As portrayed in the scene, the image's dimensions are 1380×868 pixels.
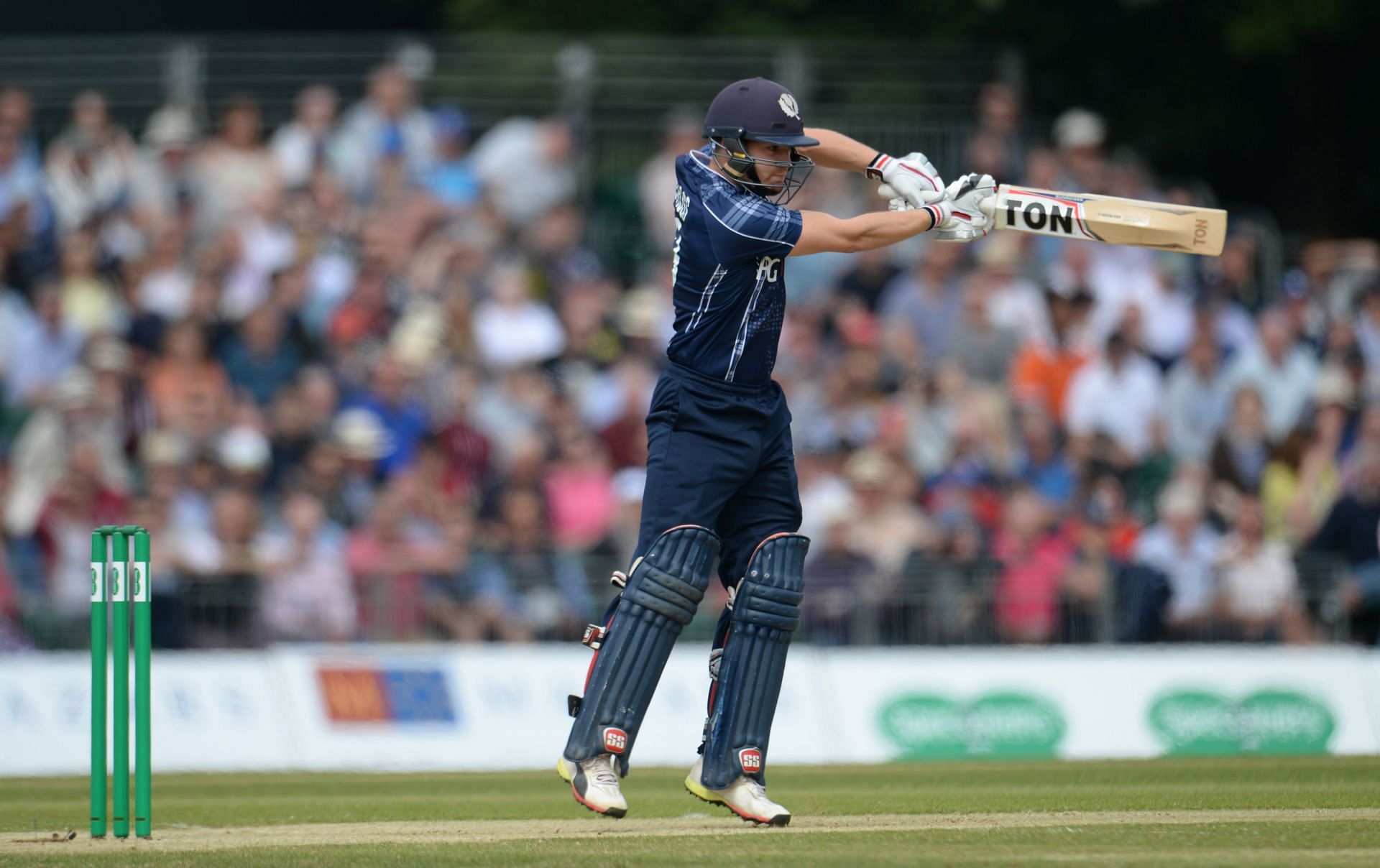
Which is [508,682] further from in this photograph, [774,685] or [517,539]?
[774,685]

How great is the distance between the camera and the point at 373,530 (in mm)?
12398

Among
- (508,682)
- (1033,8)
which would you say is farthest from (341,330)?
(1033,8)

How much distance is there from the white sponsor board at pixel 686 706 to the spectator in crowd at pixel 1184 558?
70 cm

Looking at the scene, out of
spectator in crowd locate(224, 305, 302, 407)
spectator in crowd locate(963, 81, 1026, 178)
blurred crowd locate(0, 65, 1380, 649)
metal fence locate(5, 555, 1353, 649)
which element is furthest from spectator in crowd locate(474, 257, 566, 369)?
spectator in crowd locate(963, 81, 1026, 178)

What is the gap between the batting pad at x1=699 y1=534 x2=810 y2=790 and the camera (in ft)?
20.5

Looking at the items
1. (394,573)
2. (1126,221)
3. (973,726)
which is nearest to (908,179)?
(1126,221)

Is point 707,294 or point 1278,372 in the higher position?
point 1278,372

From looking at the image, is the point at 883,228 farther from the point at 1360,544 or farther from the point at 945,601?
the point at 1360,544

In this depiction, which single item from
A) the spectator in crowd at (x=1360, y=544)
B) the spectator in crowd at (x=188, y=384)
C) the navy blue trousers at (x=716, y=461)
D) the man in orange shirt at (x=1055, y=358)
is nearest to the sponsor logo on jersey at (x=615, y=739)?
the navy blue trousers at (x=716, y=461)

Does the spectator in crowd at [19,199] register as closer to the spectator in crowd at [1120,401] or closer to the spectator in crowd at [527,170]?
the spectator in crowd at [527,170]

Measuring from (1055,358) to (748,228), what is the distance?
812 cm

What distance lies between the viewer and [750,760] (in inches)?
245

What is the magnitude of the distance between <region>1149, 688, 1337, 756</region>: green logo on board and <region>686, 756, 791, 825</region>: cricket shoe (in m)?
5.69

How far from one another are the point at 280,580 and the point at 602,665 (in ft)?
20.2
